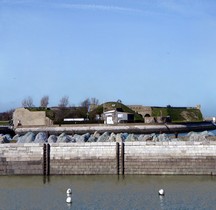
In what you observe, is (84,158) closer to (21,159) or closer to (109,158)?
(109,158)

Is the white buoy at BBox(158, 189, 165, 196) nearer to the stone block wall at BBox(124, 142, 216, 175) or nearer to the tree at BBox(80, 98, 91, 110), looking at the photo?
the stone block wall at BBox(124, 142, 216, 175)

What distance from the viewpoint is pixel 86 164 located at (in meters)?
27.9

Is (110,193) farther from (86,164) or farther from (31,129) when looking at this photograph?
(31,129)

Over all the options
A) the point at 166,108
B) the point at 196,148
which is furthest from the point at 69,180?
the point at 166,108

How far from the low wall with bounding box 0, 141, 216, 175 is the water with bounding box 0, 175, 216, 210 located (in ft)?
1.37

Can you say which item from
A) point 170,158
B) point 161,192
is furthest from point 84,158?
point 161,192

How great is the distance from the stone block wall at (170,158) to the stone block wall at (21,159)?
4.50 m

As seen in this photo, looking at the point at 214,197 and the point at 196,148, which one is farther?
the point at 196,148

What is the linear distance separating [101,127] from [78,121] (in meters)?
8.13

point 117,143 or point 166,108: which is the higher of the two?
point 166,108

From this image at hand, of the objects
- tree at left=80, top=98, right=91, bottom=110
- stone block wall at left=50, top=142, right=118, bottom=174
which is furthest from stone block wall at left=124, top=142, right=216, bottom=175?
tree at left=80, top=98, right=91, bottom=110

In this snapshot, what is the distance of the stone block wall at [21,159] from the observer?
28188mm

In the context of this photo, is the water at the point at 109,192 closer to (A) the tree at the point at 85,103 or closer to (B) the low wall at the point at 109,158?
(B) the low wall at the point at 109,158

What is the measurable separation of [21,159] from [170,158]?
758cm
